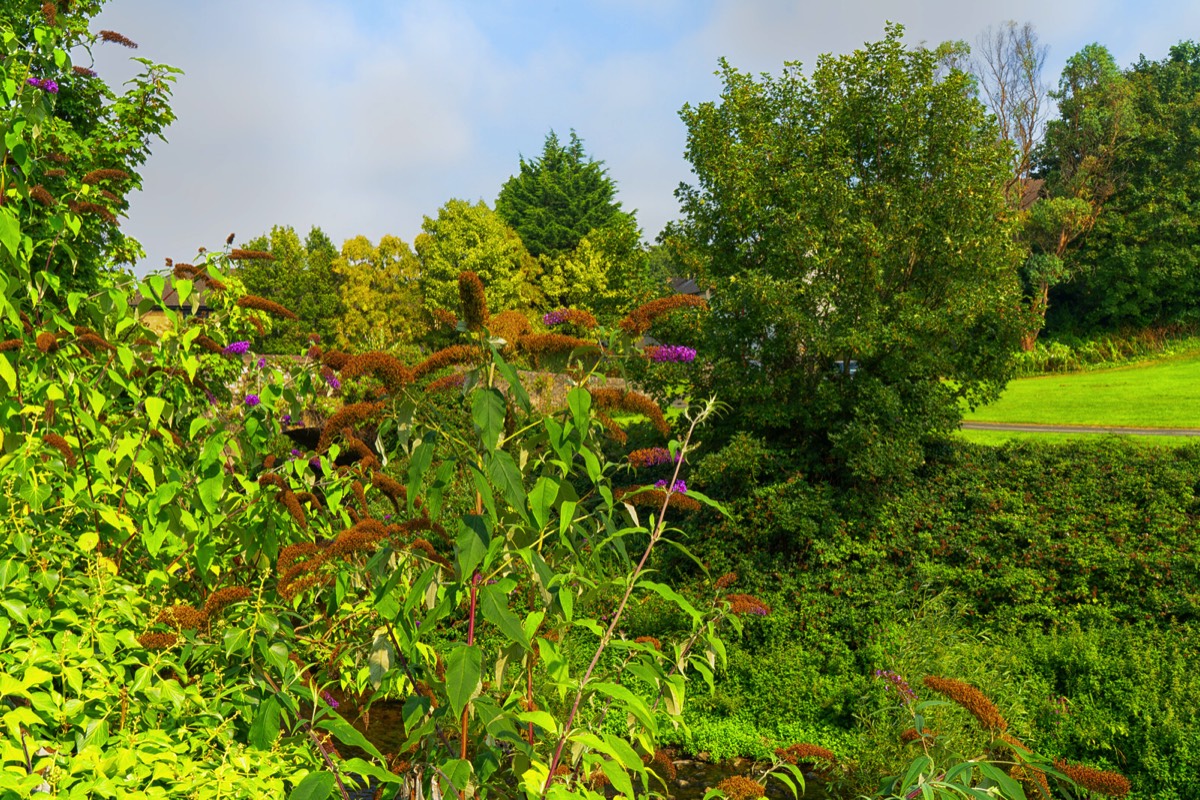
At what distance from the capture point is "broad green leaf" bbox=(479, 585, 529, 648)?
6.47 ft

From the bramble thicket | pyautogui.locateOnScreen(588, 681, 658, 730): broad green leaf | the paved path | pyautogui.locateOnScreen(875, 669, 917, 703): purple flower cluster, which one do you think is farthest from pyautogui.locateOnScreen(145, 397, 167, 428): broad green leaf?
the paved path

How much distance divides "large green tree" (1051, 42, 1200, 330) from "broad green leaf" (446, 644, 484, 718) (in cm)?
3278

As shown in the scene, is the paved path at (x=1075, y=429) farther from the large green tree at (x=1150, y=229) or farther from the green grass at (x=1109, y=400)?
the large green tree at (x=1150, y=229)

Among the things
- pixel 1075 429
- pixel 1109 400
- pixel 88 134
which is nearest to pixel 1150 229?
pixel 1109 400

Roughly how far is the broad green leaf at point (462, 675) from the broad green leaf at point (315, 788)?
305 mm

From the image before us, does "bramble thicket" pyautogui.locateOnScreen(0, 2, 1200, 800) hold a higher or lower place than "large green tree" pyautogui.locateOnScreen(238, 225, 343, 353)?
lower

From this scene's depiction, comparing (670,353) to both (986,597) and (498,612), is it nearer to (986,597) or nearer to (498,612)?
(498,612)

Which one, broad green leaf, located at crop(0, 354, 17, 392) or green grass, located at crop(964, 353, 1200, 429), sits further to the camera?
green grass, located at crop(964, 353, 1200, 429)

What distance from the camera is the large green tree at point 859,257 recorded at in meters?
9.11

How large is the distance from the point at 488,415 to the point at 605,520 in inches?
22.8

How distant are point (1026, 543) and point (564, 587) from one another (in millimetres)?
7976

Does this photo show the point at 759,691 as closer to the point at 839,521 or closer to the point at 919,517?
the point at 839,521

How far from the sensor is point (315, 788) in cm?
191

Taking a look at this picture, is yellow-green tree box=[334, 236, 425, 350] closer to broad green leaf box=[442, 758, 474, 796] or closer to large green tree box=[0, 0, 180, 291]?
large green tree box=[0, 0, 180, 291]
